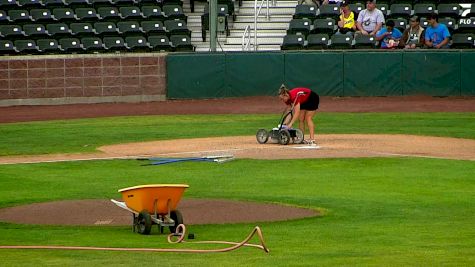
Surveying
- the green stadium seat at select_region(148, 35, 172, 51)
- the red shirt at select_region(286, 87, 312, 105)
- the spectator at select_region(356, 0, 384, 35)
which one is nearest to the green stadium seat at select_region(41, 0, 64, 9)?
the green stadium seat at select_region(148, 35, 172, 51)

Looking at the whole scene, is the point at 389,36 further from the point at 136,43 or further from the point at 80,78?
the point at 80,78

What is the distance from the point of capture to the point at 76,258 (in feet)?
37.7

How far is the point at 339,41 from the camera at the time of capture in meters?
35.5

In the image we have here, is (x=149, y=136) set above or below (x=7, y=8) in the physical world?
below

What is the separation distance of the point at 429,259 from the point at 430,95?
24.2m

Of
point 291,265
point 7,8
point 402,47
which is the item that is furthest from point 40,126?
point 291,265

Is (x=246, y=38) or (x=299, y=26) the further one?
(x=246, y=38)

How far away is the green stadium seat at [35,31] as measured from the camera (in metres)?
37.1

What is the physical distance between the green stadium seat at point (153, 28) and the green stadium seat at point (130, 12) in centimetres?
43

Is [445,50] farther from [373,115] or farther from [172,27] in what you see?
[172,27]

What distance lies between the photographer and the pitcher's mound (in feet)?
49.5

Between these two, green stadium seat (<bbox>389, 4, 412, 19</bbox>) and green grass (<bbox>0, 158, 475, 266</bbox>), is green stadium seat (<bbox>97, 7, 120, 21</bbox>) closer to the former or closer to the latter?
green stadium seat (<bbox>389, 4, 412, 19</bbox>)

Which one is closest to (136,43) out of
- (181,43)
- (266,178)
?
(181,43)

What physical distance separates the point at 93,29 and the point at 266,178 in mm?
18545
